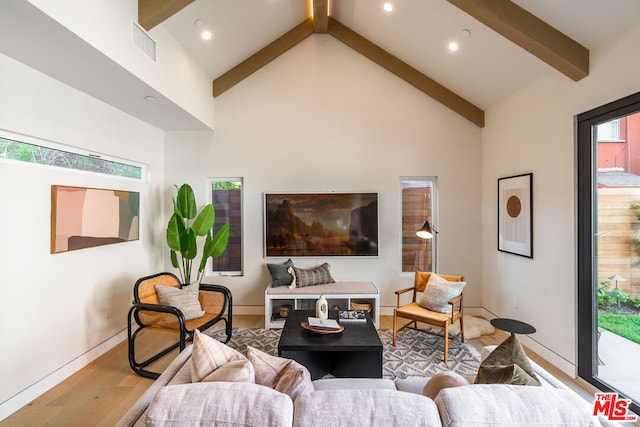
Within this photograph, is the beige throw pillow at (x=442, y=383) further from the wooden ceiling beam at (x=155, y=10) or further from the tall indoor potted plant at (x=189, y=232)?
the wooden ceiling beam at (x=155, y=10)

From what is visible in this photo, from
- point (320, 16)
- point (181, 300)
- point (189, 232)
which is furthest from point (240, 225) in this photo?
point (320, 16)

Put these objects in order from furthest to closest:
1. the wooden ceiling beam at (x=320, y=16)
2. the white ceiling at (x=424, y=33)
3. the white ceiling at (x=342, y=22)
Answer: the wooden ceiling beam at (x=320, y=16) → the white ceiling at (x=424, y=33) → the white ceiling at (x=342, y=22)

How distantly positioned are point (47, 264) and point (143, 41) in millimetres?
2069

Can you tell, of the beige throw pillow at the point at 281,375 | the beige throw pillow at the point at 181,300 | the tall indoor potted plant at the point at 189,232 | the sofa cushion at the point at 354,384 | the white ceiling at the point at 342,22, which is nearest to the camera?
the beige throw pillow at the point at 281,375

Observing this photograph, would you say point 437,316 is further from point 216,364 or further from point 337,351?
point 216,364

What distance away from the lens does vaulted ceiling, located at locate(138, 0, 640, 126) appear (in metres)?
2.68

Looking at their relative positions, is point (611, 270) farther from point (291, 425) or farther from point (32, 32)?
point (32, 32)

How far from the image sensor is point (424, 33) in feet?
11.8

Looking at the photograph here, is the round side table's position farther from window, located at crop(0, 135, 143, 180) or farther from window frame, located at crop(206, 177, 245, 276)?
window, located at crop(0, 135, 143, 180)

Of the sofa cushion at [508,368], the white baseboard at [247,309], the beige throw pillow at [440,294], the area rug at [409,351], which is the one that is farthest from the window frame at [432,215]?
the sofa cushion at [508,368]

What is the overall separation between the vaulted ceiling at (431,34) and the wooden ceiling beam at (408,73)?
0.04ft

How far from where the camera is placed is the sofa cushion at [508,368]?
138 centimetres

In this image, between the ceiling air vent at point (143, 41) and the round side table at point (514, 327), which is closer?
the round side table at point (514, 327)

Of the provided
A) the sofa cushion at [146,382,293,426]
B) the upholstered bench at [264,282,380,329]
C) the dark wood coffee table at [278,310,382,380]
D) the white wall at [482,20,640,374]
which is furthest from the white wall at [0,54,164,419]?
the white wall at [482,20,640,374]
